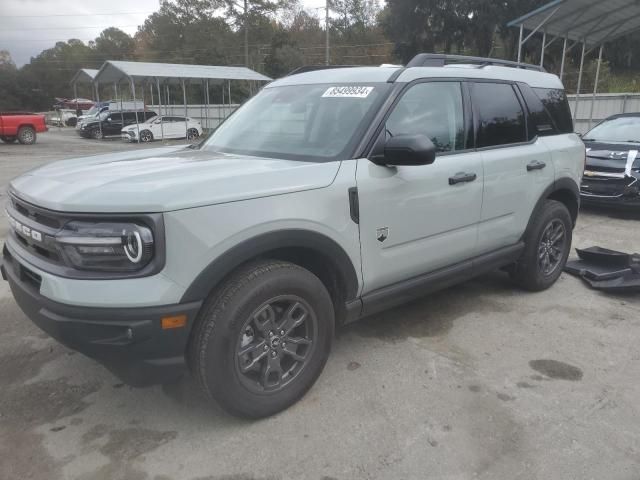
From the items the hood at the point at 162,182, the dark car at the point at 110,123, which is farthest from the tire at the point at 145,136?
the hood at the point at 162,182

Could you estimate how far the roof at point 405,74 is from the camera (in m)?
3.38

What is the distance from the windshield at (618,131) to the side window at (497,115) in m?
5.13

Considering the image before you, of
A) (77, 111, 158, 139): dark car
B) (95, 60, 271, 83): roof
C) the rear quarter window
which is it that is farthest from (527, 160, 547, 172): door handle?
(77, 111, 158, 139): dark car

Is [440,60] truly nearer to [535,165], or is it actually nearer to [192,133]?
[535,165]

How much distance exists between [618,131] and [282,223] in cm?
801

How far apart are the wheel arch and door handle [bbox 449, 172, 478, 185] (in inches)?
39.6

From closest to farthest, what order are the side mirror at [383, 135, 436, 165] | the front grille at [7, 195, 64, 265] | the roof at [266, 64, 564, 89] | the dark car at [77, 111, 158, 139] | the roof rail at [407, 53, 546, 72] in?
the front grille at [7, 195, 64, 265]
the side mirror at [383, 135, 436, 165]
the roof at [266, 64, 564, 89]
the roof rail at [407, 53, 546, 72]
the dark car at [77, 111, 158, 139]

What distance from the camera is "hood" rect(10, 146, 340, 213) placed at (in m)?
2.26

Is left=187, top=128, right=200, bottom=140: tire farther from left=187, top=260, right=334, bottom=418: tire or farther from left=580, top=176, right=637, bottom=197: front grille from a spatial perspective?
left=187, top=260, right=334, bottom=418: tire

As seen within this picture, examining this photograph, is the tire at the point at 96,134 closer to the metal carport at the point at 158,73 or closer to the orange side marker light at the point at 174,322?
the metal carport at the point at 158,73

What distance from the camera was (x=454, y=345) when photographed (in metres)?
3.65

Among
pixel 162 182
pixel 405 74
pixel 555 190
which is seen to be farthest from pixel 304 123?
pixel 555 190

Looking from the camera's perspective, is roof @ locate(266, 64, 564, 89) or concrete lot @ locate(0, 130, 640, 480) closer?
concrete lot @ locate(0, 130, 640, 480)

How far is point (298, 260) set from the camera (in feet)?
→ 9.59
